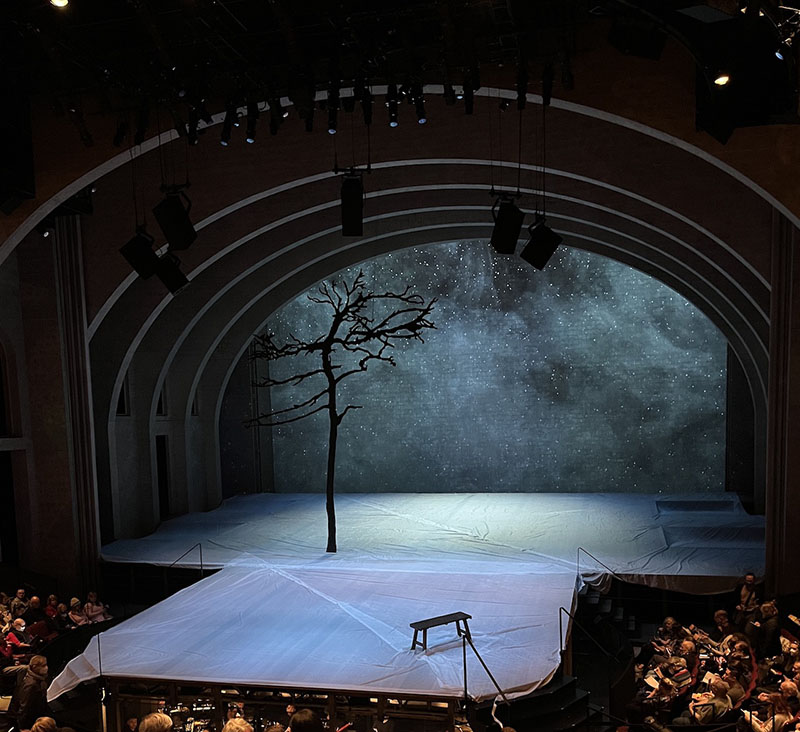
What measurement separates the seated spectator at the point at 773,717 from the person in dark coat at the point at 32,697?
6.61m

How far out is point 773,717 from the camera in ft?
19.1

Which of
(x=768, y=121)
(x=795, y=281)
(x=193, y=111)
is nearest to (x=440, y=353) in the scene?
→ (x=795, y=281)

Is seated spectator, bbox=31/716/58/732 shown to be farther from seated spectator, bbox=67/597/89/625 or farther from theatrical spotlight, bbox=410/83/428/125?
theatrical spotlight, bbox=410/83/428/125

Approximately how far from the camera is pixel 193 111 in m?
8.21

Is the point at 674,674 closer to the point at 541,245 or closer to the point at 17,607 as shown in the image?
the point at 541,245

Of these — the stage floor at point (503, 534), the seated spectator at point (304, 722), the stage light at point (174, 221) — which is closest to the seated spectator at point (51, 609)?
the stage floor at point (503, 534)

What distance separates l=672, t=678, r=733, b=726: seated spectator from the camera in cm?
679

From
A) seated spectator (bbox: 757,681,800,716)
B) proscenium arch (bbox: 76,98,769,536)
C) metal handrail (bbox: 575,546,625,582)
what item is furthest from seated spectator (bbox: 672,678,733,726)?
proscenium arch (bbox: 76,98,769,536)

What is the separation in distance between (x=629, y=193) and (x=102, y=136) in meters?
7.35

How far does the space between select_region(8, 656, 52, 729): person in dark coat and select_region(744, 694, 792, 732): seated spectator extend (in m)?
6.61

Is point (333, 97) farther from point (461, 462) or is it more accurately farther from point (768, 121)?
point (461, 462)

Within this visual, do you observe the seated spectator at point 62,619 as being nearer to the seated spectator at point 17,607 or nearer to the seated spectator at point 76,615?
the seated spectator at point 76,615

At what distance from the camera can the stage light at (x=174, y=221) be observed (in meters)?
8.73

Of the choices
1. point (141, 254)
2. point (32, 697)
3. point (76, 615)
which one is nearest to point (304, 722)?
point (32, 697)
